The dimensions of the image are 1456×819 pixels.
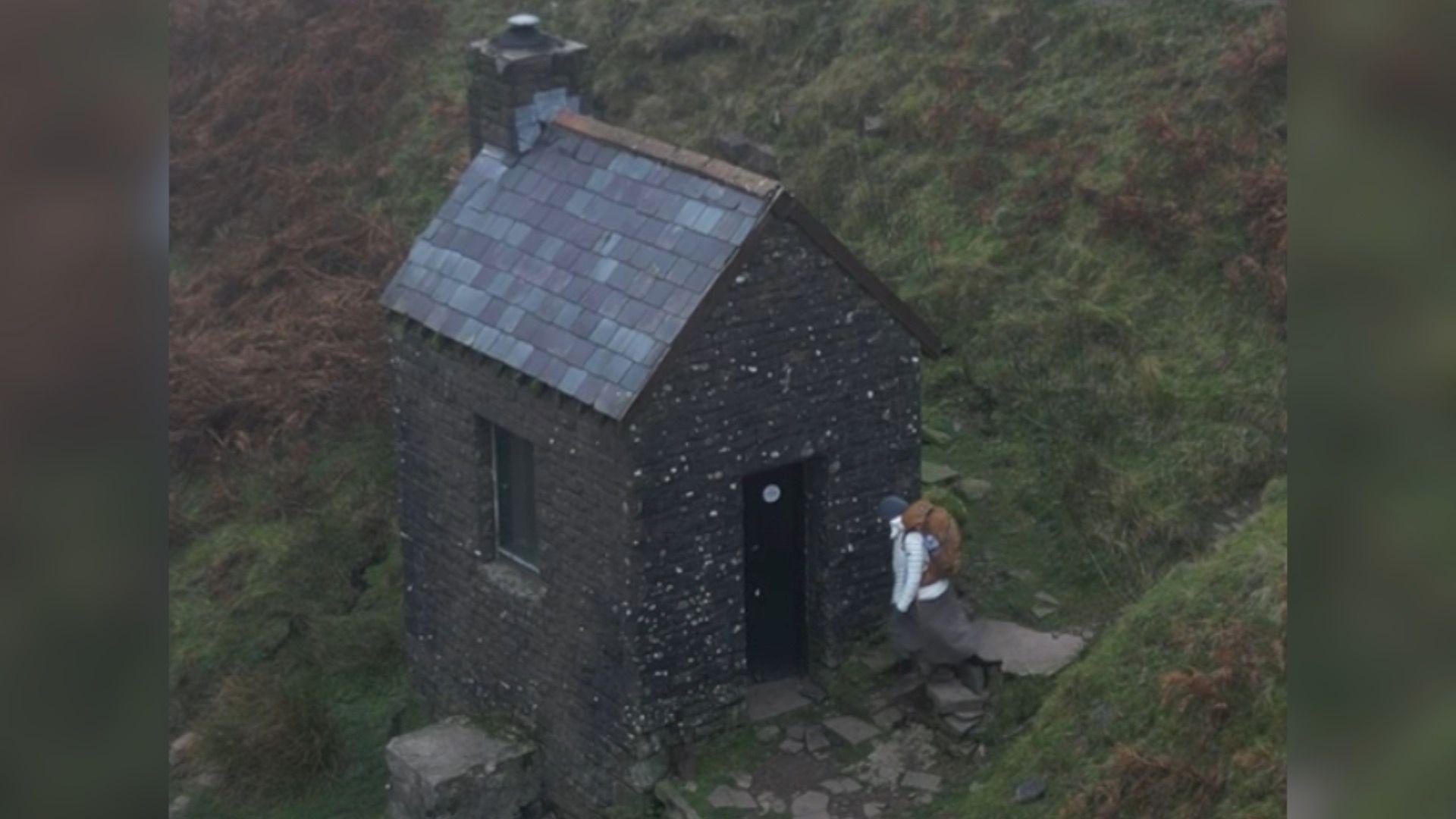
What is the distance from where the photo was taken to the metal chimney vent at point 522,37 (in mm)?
13258

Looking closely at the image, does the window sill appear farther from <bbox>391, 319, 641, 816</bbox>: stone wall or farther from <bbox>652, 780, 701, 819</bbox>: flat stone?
<bbox>652, 780, 701, 819</bbox>: flat stone

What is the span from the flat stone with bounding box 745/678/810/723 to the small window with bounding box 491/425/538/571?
5.32 ft

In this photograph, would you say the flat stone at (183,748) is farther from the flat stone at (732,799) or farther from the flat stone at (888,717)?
the flat stone at (888,717)

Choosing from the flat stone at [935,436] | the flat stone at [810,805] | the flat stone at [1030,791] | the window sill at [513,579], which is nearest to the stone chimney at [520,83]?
the window sill at [513,579]

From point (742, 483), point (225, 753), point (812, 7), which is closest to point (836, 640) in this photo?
point (742, 483)

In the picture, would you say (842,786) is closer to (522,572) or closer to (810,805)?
(810,805)

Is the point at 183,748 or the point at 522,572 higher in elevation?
the point at 522,572

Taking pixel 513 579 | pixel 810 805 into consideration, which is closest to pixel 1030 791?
pixel 810 805

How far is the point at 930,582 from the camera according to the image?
11.8m

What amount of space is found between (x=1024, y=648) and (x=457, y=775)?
356 centimetres

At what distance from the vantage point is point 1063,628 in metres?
12.4

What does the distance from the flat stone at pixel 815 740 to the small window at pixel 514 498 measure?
2.04 metres

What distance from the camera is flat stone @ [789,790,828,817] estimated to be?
1123cm

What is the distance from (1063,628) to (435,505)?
165 inches
